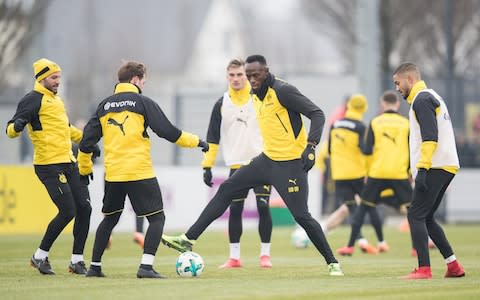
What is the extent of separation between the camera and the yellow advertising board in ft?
69.5

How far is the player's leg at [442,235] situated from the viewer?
12.2m

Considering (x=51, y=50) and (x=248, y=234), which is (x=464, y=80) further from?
(x=51, y=50)

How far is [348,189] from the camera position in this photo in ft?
58.7

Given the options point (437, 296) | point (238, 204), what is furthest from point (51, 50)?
point (437, 296)

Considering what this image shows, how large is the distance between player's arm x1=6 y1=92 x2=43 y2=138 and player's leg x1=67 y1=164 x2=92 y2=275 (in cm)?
74

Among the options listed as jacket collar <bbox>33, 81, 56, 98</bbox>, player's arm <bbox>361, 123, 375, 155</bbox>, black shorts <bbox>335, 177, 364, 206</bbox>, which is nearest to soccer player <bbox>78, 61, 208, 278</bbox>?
jacket collar <bbox>33, 81, 56, 98</bbox>

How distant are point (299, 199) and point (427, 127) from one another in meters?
1.57

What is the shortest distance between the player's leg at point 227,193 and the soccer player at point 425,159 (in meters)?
1.65

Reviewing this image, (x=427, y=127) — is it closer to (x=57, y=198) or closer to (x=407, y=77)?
(x=407, y=77)

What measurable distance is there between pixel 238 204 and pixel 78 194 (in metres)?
2.12

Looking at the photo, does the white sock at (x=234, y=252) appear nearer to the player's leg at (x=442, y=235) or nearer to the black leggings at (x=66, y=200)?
the black leggings at (x=66, y=200)

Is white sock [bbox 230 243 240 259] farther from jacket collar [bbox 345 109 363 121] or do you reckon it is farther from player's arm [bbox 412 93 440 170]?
jacket collar [bbox 345 109 363 121]

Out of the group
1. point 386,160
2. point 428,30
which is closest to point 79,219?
point 386,160

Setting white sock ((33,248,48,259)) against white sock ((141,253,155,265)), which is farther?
white sock ((33,248,48,259))
